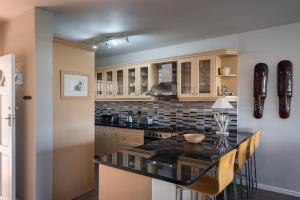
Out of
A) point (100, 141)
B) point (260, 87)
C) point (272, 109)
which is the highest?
point (260, 87)

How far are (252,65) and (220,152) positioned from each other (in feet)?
5.83

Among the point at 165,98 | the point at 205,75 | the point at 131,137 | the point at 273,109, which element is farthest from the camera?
→ the point at 165,98

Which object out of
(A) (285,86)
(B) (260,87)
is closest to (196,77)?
(B) (260,87)

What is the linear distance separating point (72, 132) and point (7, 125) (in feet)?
2.37

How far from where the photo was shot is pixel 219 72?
3281 mm

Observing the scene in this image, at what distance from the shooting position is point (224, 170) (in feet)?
5.50

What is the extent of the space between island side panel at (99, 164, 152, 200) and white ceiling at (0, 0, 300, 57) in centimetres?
168

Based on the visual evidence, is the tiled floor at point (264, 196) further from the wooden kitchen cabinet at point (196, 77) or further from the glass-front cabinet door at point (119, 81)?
the glass-front cabinet door at point (119, 81)

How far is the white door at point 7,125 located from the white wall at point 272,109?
3.01 meters

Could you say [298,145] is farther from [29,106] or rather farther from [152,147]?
[29,106]

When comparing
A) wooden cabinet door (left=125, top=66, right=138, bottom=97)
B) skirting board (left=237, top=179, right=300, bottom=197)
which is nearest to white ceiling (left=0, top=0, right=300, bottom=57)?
wooden cabinet door (left=125, top=66, right=138, bottom=97)

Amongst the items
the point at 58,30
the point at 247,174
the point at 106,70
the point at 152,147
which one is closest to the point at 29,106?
the point at 58,30

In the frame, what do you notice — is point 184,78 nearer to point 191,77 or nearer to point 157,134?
point 191,77

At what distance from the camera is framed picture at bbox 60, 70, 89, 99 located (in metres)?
2.61
